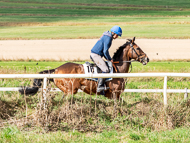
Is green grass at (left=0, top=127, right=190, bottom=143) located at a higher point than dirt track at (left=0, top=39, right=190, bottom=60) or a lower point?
lower

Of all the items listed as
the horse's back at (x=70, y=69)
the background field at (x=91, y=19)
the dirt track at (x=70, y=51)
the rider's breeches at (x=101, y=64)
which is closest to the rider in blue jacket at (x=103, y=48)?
the rider's breeches at (x=101, y=64)

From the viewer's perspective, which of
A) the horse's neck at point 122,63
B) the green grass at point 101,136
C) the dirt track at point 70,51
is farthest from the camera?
the dirt track at point 70,51

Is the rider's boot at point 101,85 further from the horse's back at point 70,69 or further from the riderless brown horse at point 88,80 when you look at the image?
the horse's back at point 70,69

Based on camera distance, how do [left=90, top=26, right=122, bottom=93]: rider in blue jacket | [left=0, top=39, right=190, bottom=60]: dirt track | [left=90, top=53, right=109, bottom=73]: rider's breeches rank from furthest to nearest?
[left=0, top=39, right=190, bottom=60]: dirt track
[left=90, top=53, right=109, bottom=73]: rider's breeches
[left=90, top=26, right=122, bottom=93]: rider in blue jacket

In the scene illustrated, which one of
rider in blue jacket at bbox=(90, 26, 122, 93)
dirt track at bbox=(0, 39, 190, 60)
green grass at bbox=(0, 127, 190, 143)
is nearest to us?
green grass at bbox=(0, 127, 190, 143)

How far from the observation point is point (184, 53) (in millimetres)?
20062

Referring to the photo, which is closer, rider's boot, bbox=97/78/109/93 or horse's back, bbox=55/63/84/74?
rider's boot, bbox=97/78/109/93

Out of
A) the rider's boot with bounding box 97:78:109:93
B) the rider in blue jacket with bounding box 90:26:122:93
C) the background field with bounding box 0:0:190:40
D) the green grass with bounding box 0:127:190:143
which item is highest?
the background field with bounding box 0:0:190:40

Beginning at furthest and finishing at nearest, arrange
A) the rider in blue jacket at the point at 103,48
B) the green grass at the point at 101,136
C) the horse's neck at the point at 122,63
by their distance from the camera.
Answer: the horse's neck at the point at 122,63
the rider in blue jacket at the point at 103,48
the green grass at the point at 101,136

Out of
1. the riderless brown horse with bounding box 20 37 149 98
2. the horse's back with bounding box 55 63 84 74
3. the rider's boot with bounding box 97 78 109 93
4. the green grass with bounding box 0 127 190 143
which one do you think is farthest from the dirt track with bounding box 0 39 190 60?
the green grass with bounding box 0 127 190 143

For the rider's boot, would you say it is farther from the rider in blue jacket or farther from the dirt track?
the dirt track

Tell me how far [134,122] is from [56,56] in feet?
45.8

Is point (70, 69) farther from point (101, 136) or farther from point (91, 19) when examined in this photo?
point (91, 19)

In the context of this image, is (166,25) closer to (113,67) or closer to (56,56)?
(56,56)
